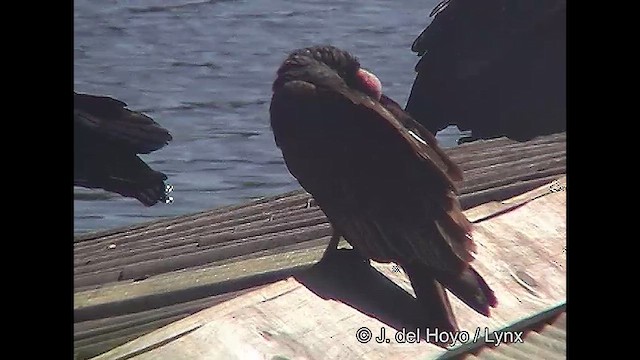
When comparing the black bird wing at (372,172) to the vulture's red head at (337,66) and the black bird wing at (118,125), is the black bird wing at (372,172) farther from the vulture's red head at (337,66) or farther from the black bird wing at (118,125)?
the black bird wing at (118,125)

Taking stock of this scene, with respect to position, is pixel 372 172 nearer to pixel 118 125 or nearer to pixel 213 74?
pixel 213 74

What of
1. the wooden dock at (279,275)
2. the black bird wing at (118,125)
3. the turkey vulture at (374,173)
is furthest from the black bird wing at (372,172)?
the black bird wing at (118,125)

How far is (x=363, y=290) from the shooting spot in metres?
2.78

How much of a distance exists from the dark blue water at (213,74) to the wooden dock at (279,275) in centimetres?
12

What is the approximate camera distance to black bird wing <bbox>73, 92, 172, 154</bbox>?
271 cm

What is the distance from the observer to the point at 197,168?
2779 mm

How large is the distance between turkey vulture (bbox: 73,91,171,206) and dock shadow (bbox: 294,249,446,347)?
1.32 ft

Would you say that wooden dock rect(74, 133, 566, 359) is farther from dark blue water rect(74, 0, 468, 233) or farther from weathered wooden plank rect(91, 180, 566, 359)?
dark blue water rect(74, 0, 468, 233)

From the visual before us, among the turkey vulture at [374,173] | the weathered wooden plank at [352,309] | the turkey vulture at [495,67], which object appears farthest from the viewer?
the turkey vulture at [495,67]

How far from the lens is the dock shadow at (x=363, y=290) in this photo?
2.72m
